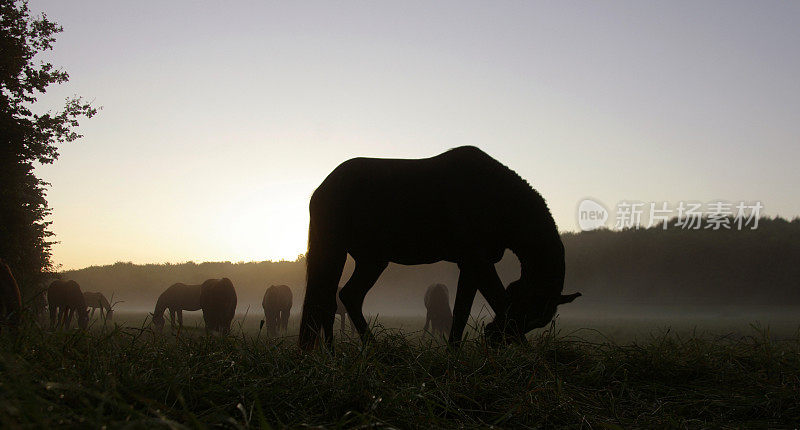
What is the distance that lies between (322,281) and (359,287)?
0.43m

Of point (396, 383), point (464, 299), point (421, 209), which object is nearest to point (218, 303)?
point (421, 209)

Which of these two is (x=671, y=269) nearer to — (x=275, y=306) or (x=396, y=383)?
(x=275, y=306)

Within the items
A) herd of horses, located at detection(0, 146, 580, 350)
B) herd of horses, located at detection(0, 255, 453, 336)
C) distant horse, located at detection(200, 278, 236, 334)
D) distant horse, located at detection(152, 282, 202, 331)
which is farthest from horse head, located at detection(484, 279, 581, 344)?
distant horse, located at detection(152, 282, 202, 331)

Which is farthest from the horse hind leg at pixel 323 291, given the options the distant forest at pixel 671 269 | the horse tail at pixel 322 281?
the distant forest at pixel 671 269

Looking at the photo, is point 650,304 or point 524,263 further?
point 650,304

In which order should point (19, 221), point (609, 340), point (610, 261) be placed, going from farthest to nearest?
point (610, 261) < point (19, 221) < point (609, 340)

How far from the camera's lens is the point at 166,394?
2.19m

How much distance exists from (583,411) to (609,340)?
1.84 meters

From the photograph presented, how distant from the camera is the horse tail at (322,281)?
218 inches

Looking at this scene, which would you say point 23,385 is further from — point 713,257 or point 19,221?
point 713,257

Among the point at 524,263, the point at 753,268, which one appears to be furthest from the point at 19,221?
the point at 753,268

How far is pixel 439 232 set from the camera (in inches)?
216

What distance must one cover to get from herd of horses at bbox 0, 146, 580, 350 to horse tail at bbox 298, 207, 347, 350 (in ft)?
0.04

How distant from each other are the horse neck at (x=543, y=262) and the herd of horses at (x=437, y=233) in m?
0.01
